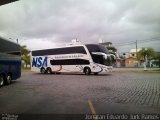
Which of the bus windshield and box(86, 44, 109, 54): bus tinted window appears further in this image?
box(86, 44, 109, 54): bus tinted window

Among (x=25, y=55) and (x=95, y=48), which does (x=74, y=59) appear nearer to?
(x=95, y=48)

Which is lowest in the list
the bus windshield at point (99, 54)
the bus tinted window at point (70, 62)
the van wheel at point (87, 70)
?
the van wheel at point (87, 70)

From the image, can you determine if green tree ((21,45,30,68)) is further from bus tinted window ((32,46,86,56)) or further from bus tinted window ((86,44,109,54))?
bus tinted window ((86,44,109,54))

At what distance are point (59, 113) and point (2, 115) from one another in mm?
1818

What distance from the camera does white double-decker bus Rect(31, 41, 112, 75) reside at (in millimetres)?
24625

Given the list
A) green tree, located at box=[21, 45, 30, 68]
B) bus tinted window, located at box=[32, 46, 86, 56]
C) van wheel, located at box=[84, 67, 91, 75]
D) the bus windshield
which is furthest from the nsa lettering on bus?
green tree, located at box=[21, 45, 30, 68]

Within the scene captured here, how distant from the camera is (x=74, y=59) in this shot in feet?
89.1

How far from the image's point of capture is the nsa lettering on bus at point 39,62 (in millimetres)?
30831

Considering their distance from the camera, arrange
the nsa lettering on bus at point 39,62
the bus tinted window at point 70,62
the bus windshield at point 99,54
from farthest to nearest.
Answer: the nsa lettering on bus at point 39,62
the bus tinted window at point 70,62
the bus windshield at point 99,54

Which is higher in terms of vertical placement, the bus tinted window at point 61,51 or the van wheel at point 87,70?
the bus tinted window at point 61,51

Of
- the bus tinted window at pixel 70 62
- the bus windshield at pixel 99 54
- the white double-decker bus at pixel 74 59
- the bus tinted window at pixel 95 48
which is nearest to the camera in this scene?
the bus windshield at pixel 99 54

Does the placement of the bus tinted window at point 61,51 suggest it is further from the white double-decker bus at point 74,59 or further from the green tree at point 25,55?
the green tree at point 25,55

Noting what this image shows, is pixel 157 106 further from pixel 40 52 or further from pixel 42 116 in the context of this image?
pixel 40 52

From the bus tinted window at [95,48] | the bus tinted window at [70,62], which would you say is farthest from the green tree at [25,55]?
the bus tinted window at [95,48]
